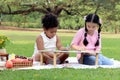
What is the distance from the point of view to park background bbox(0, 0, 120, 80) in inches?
157

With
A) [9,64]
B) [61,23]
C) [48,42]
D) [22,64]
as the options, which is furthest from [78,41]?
[61,23]

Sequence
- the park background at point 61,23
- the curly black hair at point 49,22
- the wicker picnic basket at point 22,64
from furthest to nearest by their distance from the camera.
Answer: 1. the curly black hair at point 49,22
2. the wicker picnic basket at point 22,64
3. the park background at point 61,23

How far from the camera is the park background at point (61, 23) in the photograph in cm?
399

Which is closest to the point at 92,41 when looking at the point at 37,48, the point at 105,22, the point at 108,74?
the point at 37,48

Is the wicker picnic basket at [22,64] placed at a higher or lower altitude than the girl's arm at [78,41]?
lower

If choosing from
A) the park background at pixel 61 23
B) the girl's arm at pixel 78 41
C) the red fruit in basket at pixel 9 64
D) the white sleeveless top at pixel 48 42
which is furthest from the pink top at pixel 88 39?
the red fruit in basket at pixel 9 64

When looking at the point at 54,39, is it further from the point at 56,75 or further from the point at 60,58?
the point at 56,75

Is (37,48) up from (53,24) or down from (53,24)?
down

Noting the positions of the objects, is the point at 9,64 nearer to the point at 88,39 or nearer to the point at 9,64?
the point at 9,64

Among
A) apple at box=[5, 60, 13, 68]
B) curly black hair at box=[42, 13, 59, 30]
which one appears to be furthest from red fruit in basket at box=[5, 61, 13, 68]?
curly black hair at box=[42, 13, 59, 30]

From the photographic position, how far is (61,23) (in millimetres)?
28531

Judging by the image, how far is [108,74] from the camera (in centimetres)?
418

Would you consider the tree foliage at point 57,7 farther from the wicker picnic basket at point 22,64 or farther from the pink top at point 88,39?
the wicker picnic basket at point 22,64

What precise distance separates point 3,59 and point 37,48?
464 millimetres
